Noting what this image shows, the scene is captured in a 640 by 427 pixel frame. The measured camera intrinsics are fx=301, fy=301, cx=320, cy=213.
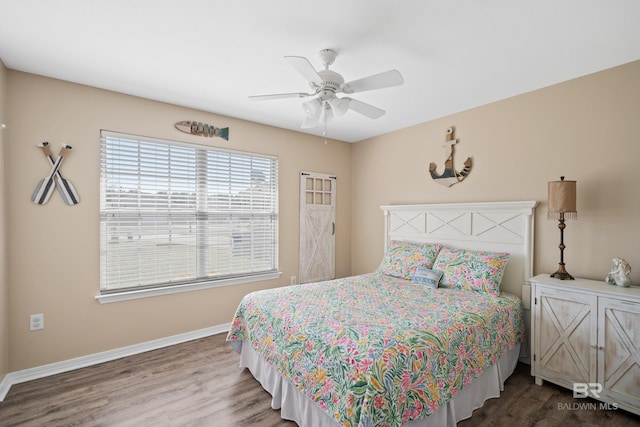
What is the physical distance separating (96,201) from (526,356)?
4283 millimetres

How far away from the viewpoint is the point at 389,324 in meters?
1.97

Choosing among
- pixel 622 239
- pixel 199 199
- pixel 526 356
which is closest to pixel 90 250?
pixel 199 199

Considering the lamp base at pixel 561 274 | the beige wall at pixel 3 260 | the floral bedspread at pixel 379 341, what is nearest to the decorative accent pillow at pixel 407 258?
the floral bedspread at pixel 379 341

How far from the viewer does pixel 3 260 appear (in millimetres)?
2375

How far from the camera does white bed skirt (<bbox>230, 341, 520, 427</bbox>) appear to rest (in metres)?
1.79

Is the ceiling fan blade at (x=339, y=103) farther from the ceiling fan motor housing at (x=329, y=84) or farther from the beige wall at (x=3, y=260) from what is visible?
the beige wall at (x=3, y=260)

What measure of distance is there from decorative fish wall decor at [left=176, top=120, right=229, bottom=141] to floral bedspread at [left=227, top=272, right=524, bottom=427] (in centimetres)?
197

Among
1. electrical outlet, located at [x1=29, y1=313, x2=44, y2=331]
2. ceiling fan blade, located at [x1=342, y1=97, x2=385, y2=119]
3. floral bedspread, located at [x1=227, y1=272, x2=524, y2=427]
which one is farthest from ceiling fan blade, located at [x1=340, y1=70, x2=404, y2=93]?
electrical outlet, located at [x1=29, y1=313, x2=44, y2=331]

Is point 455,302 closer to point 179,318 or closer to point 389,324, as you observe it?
point 389,324

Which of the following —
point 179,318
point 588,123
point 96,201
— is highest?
point 588,123

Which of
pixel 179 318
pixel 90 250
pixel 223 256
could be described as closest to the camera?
pixel 90 250

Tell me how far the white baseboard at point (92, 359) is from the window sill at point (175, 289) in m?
0.49

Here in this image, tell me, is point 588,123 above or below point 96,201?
above

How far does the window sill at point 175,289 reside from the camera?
288 centimetres
